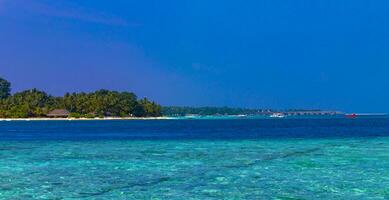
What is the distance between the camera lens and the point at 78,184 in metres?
25.7

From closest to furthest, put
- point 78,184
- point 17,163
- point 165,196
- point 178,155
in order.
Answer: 1. point 165,196
2. point 78,184
3. point 17,163
4. point 178,155

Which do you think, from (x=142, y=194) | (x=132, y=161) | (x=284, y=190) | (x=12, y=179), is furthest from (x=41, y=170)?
(x=284, y=190)

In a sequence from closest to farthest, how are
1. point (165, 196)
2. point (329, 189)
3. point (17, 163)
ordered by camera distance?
point (165, 196) → point (329, 189) → point (17, 163)

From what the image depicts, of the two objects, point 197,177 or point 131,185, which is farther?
point 197,177

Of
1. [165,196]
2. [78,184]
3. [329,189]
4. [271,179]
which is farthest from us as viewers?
[271,179]

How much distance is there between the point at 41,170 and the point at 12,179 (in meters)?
4.35

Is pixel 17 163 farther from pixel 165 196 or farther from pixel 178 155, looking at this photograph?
pixel 165 196

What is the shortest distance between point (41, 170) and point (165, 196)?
38.9 ft

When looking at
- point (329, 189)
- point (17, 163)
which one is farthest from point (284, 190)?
point (17, 163)

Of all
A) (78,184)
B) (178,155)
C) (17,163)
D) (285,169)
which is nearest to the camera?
(78,184)

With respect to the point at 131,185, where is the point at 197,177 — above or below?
above

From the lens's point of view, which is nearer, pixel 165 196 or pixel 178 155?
pixel 165 196

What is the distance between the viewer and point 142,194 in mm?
22781

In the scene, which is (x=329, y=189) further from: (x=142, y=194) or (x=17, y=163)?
(x=17, y=163)
